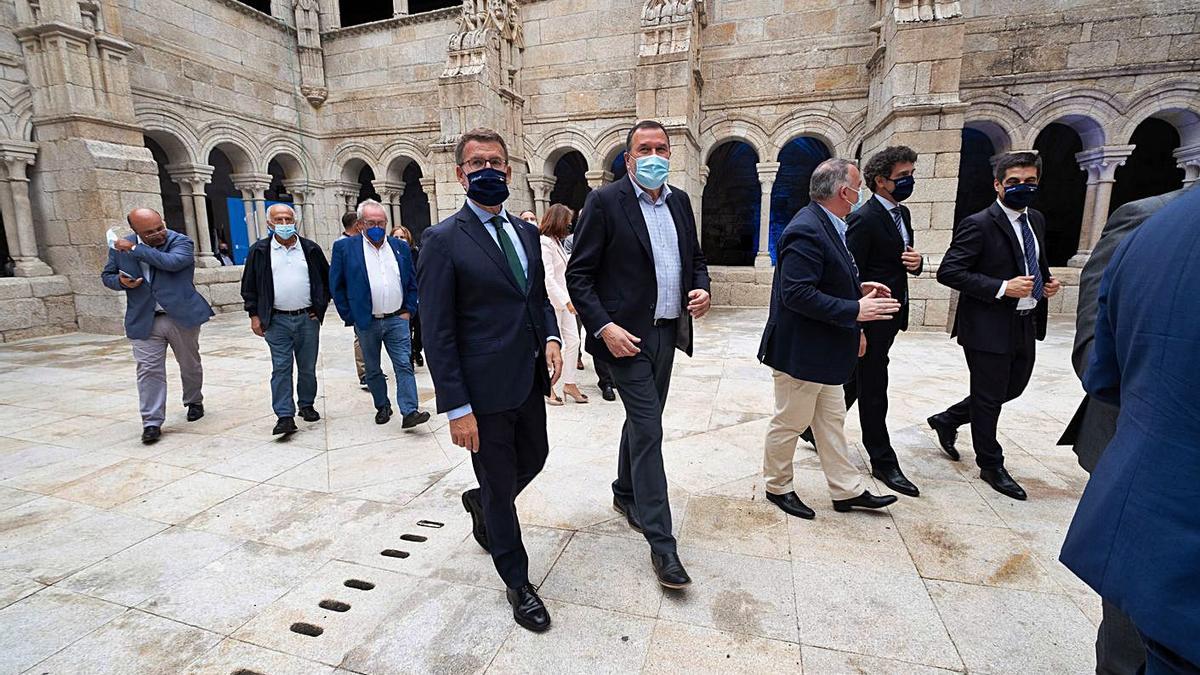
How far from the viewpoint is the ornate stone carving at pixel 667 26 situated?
820 centimetres

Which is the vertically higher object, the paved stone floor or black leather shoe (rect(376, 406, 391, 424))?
black leather shoe (rect(376, 406, 391, 424))

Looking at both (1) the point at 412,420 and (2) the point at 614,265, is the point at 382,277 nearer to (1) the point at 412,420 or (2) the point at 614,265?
(1) the point at 412,420

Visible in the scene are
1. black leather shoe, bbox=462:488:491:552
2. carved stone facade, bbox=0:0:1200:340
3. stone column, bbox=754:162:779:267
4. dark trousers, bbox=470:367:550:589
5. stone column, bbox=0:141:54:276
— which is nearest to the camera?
dark trousers, bbox=470:367:550:589

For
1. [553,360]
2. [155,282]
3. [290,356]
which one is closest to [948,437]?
[553,360]

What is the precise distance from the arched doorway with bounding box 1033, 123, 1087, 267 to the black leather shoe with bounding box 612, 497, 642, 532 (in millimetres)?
14112

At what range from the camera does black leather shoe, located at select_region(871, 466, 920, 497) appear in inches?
119

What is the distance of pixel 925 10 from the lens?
278 inches

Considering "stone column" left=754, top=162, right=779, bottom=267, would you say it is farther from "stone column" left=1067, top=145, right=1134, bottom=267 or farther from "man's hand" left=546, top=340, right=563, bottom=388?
"man's hand" left=546, top=340, right=563, bottom=388

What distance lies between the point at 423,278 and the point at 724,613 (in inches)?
66.1

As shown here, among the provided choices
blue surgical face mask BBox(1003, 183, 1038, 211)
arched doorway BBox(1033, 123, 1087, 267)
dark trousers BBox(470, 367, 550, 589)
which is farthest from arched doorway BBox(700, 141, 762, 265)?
dark trousers BBox(470, 367, 550, 589)

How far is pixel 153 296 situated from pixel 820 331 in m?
4.73

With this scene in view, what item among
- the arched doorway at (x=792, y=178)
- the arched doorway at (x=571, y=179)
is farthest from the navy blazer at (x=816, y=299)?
the arched doorway at (x=571, y=179)

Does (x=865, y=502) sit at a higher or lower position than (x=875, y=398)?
lower

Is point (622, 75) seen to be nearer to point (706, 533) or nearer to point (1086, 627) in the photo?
point (706, 533)
